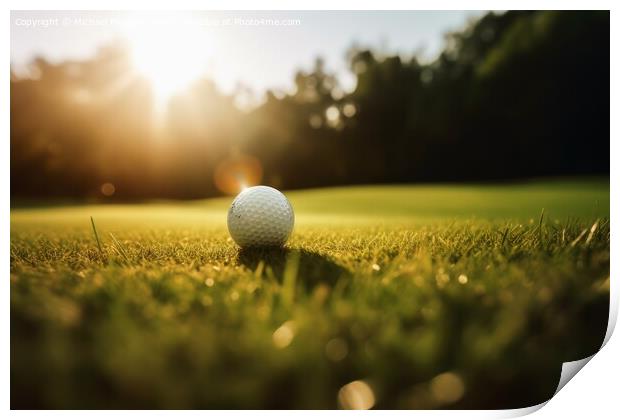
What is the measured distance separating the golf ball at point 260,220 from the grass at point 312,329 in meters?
0.45

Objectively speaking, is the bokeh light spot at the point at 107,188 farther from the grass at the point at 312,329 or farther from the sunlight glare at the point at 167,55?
the grass at the point at 312,329

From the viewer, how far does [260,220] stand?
8.50 feet

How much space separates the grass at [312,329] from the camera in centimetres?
129

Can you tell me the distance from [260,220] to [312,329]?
4.25 feet

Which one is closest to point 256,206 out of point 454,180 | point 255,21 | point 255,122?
point 255,21

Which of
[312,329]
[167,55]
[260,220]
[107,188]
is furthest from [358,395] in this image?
[107,188]

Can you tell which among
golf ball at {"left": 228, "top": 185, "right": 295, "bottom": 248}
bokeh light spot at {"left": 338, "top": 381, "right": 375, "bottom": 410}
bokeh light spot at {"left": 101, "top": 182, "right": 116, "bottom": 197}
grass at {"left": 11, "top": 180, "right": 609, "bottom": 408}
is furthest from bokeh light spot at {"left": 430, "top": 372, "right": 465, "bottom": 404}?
bokeh light spot at {"left": 101, "top": 182, "right": 116, "bottom": 197}

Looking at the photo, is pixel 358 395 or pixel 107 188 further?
pixel 107 188

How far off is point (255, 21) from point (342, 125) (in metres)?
2.86

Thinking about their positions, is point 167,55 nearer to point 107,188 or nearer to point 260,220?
point 260,220

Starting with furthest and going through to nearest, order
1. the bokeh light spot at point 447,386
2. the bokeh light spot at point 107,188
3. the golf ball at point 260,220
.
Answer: the bokeh light spot at point 107,188 → the golf ball at point 260,220 → the bokeh light spot at point 447,386

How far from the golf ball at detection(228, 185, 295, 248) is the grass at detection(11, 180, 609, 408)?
448 millimetres

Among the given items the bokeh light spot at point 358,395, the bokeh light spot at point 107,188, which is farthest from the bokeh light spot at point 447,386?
the bokeh light spot at point 107,188

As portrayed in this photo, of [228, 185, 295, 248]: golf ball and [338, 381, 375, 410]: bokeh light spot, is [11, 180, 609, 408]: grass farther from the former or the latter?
[228, 185, 295, 248]: golf ball
